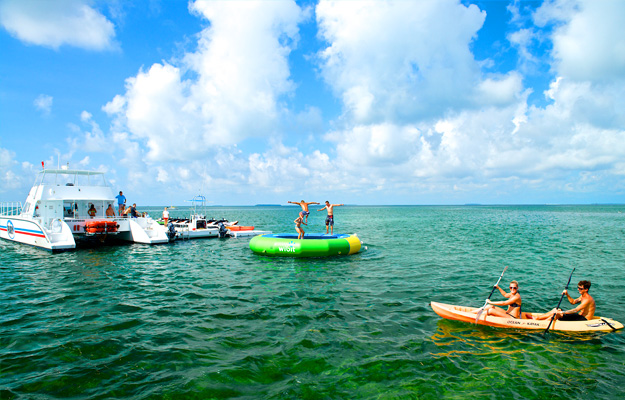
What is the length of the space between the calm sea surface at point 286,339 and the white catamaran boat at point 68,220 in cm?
638

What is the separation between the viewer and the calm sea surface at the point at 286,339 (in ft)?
20.0

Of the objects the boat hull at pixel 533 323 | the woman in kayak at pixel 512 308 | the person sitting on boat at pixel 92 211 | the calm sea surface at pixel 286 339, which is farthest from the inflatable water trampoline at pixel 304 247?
the person sitting on boat at pixel 92 211

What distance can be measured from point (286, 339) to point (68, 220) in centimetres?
2118

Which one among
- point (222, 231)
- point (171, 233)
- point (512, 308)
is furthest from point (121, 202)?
point (512, 308)

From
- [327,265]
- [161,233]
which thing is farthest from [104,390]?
[161,233]

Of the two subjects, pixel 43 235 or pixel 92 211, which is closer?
pixel 43 235

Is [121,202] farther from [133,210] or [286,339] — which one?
[286,339]

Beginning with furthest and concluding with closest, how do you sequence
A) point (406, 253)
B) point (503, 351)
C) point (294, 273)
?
point (406, 253) < point (294, 273) < point (503, 351)

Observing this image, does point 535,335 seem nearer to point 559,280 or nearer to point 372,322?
point 372,322

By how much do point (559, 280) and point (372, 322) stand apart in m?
9.74

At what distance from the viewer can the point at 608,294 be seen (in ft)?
38.9

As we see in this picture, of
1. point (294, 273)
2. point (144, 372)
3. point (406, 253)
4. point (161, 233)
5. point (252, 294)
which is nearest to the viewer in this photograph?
point (144, 372)

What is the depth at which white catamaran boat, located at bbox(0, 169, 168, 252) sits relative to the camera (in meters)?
21.0

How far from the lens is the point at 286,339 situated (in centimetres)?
795
